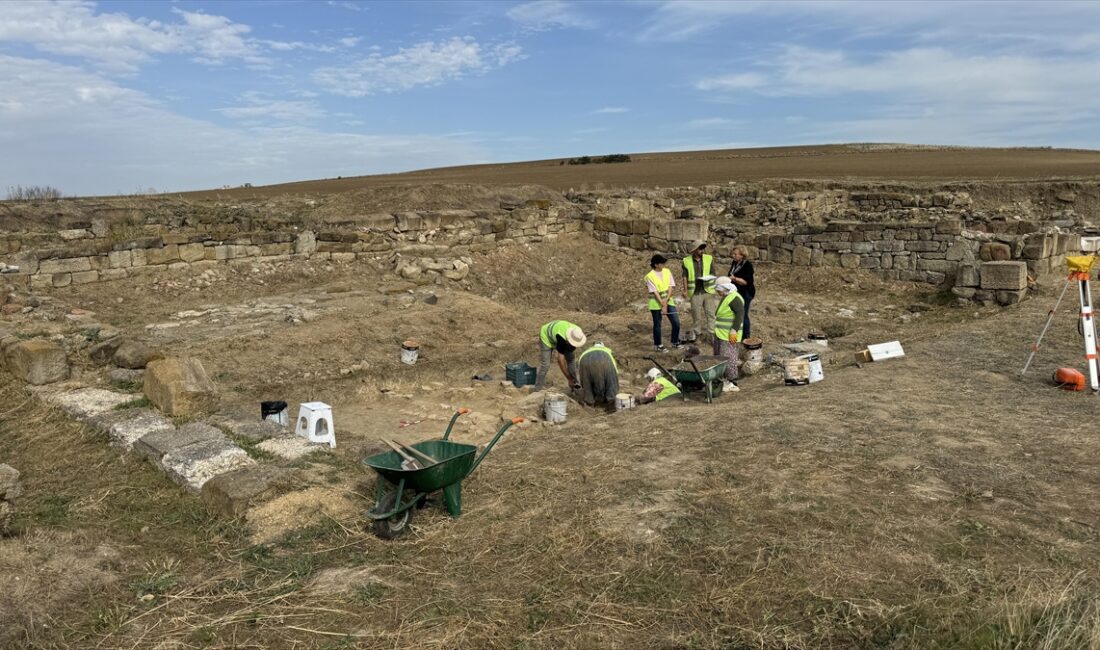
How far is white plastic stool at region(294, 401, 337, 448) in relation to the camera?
6008 mm

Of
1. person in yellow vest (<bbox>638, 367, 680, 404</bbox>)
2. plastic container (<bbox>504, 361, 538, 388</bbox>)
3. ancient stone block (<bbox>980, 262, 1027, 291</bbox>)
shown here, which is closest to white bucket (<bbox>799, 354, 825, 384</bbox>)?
person in yellow vest (<bbox>638, 367, 680, 404</bbox>)

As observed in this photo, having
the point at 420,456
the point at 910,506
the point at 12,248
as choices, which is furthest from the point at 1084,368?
the point at 12,248

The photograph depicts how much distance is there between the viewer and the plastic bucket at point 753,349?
8.88 meters

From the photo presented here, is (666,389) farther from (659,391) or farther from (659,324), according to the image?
(659,324)

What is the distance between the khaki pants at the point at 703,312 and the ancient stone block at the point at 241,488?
698 cm

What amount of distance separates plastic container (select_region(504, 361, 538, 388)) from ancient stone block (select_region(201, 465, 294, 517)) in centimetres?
423

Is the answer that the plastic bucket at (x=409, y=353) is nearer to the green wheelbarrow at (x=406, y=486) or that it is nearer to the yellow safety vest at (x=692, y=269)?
the yellow safety vest at (x=692, y=269)

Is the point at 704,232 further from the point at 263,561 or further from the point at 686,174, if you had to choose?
the point at 686,174

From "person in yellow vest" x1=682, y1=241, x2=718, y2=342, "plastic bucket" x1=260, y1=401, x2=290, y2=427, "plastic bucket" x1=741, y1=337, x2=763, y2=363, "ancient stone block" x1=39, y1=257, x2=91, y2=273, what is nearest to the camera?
"plastic bucket" x1=260, y1=401, x2=290, y2=427

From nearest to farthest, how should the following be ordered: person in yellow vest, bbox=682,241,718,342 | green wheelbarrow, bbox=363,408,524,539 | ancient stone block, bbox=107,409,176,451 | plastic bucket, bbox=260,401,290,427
A: green wheelbarrow, bbox=363,408,524,539, ancient stone block, bbox=107,409,176,451, plastic bucket, bbox=260,401,290,427, person in yellow vest, bbox=682,241,718,342

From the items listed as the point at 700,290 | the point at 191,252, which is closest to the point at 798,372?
the point at 700,290

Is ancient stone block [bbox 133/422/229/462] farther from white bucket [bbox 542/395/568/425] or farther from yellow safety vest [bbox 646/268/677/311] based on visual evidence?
yellow safety vest [bbox 646/268/677/311]

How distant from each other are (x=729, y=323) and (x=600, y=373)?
5.35 feet

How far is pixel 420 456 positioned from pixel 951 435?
404cm
